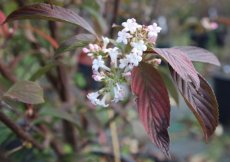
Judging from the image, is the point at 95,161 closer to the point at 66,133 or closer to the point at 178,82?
the point at 66,133

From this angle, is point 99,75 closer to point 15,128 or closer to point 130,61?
point 130,61

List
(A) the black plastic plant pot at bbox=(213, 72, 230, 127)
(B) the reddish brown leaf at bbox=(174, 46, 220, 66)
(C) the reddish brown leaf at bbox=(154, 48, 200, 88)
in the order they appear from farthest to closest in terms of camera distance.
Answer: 1. (A) the black plastic plant pot at bbox=(213, 72, 230, 127)
2. (B) the reddish brown leaf at bbox=(174, 46, 220, 66)
3. (C) the reddish brown leaf at bbox=(154, 48, 200, 88)

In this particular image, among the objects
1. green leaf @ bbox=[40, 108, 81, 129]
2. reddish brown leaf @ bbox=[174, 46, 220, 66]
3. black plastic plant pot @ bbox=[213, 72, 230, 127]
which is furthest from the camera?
black plastic plant pot @ bbox=[213, 72, 230, 127]

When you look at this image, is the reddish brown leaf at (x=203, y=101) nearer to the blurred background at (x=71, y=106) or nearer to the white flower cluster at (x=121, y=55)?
the white flower cluster at (x=121, y=55)

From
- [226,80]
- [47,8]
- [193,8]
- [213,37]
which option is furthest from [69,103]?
[213,37]

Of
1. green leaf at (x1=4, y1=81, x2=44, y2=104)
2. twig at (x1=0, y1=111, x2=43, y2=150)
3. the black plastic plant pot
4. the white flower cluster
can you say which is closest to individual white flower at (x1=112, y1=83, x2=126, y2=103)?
the white flower cluster

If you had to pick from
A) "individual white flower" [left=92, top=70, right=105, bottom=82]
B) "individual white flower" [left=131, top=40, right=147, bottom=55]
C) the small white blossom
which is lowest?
"individual white flower" [left=92, top=70, right=105, bottom=82]

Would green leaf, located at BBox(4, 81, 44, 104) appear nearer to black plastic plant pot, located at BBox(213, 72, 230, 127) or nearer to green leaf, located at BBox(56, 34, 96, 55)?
green leaf, located at BBox(56, 34, 96, 55)
